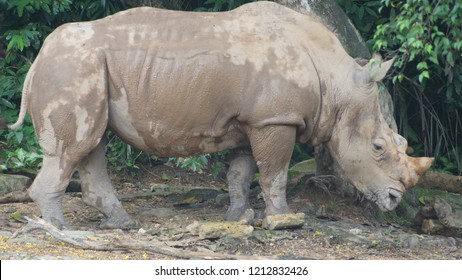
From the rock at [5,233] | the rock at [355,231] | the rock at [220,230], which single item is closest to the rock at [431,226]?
the rock at [355,231]

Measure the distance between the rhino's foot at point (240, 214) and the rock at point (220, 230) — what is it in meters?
0.58

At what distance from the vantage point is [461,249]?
10.9 metres

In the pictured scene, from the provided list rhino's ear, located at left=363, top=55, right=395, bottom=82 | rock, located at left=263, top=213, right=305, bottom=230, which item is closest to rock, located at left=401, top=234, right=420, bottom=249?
rock, located at left=263, top=213, right=305, bottom=230

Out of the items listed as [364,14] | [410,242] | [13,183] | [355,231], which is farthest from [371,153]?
[13,183]

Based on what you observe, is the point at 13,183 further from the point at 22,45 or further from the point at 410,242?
the point at 410,242

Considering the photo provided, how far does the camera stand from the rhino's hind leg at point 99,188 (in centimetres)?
1087

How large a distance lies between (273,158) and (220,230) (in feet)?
3.54

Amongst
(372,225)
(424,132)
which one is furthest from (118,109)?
(424,132)

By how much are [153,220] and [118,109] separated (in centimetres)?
133

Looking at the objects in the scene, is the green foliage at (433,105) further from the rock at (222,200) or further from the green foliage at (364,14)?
the rock at (222,200)

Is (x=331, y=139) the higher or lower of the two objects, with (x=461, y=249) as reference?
higher

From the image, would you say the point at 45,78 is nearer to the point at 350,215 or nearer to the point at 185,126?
the point at 185,126

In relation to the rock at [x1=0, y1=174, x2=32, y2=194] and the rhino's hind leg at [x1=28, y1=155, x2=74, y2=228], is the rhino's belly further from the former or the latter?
the rock at [x1=0, y1=174, x2=32, y2=194]

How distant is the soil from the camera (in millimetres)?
9625
